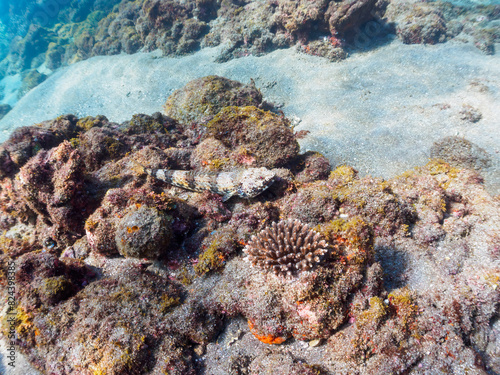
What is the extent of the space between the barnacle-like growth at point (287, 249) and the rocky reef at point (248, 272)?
85 mm

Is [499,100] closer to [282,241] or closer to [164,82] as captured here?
[282,241]

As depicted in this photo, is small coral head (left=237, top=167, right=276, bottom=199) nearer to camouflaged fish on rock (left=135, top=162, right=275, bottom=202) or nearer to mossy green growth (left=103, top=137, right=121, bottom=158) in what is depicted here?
camouflaged fish on rock (left=135, top=162, right=275, bottom=202)

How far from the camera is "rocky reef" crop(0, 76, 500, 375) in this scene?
2.92 m

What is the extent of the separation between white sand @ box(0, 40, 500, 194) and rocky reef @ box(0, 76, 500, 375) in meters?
1.84

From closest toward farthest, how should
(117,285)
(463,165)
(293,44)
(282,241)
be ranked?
(282,241) < (117,285) < (463,165) < (293,44)

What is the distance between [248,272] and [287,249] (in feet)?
2.65

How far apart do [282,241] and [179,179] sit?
3.06 meters

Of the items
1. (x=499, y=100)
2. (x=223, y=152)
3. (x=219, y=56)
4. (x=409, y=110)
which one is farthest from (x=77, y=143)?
(x=499, y=100)

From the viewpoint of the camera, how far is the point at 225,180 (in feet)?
16.2

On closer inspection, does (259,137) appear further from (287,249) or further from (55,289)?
(55,289)

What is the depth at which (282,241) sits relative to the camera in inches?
137

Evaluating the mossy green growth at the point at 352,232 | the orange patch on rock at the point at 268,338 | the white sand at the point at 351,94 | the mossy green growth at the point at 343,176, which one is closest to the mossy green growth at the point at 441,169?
the white sand at the point at 351,94

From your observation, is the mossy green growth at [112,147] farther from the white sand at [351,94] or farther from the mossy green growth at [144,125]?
the white sand at [351,94]

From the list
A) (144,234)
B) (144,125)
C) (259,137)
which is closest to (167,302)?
(144,234)
